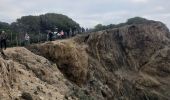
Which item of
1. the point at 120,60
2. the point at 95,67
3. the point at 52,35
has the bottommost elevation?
the point at 120,60

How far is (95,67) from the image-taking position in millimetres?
52344

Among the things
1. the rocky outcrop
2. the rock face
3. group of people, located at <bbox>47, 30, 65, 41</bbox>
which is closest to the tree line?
group of people, located at <bbox>47, 30, 65, 41</bbox>

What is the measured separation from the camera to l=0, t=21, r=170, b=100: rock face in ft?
121

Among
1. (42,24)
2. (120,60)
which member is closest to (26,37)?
(120,60)

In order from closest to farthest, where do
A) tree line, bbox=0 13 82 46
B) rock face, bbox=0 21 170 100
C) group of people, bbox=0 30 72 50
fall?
rock face, bbox=0 21 170 100 → group of people, bbox=0 30 72 50 → tree line, bbox=0 13 82 46

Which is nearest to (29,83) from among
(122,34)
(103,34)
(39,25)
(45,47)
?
(45,47)

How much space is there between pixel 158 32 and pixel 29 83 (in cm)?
3347

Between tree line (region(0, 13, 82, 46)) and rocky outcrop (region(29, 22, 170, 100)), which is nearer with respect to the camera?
rocky outcrop (region(29, 22, 170, 100))

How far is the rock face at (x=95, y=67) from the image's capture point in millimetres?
36906

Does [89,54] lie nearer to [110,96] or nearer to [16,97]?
[110,96]

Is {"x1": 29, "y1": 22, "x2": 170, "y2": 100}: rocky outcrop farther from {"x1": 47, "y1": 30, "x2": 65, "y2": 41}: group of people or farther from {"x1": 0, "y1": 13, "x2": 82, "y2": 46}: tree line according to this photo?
{"x1": 0, "y1": 13, "x2": 82, "y2": 46}: tree line

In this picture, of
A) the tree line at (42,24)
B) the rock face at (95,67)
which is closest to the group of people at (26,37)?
the rock face at (95,67)

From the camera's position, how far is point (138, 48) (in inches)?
2483

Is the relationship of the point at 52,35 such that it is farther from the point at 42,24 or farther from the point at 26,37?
the point at 42,24
